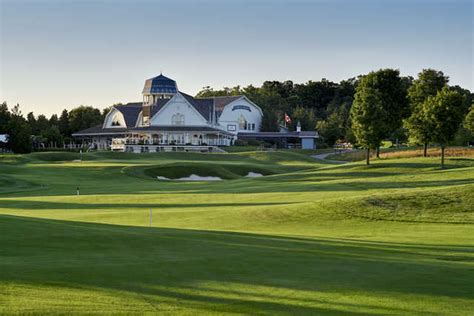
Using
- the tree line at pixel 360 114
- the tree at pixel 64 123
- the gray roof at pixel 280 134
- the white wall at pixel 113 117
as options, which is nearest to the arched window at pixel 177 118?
the white wall at pixel 113 117

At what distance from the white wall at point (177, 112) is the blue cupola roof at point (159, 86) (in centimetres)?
1420

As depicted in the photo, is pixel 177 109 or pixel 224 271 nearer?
pixel 224 271

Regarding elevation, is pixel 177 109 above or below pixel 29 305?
above

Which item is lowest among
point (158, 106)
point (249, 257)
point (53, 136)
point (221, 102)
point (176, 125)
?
point (249, 257)

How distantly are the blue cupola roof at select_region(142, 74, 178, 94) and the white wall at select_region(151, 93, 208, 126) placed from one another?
14.2 m

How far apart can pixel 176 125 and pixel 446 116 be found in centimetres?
6883

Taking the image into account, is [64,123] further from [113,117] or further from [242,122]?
[242,122]

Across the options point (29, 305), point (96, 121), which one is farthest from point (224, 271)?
point (96, 121)

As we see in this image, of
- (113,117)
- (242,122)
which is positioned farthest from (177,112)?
(242,122)

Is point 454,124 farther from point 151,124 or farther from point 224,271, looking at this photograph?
point 151,124

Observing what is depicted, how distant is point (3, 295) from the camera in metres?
10.3

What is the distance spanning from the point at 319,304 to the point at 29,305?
14.6 feet

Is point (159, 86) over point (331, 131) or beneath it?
over

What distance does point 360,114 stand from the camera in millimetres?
62531
